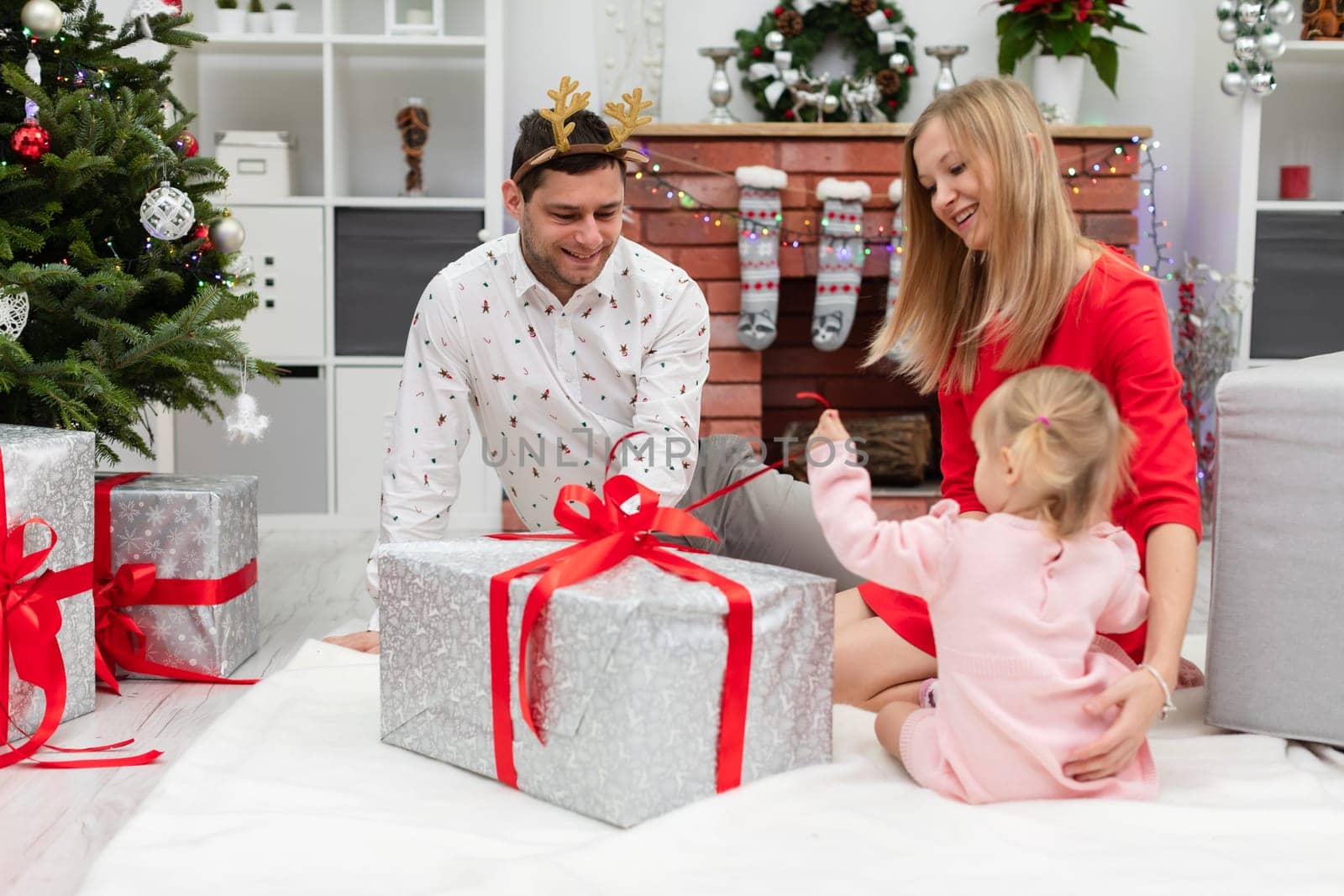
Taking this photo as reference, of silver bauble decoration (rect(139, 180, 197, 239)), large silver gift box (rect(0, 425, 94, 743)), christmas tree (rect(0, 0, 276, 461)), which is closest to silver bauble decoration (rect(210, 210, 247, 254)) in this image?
christmas tree (rect(0, 0, 276, 461))

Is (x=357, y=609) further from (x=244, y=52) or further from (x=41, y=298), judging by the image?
(x=244, y=52)

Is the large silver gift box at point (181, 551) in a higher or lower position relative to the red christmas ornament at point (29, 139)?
lower

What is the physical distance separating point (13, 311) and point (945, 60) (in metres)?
2.53

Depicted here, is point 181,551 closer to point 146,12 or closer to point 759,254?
point 146,12

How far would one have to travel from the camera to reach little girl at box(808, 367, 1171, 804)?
124cm

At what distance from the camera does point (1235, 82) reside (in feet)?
11.3

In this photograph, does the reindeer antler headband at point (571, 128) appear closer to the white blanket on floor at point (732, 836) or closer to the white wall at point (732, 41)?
the white blanket on floor at point (732, 836)

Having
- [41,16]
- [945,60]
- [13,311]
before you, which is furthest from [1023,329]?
[945,60]

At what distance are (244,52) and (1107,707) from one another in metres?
3.17

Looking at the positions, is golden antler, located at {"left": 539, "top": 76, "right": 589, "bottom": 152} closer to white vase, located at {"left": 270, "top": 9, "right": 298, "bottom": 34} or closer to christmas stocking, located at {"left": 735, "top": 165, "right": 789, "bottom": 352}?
christmas stocking, located at {"left": 735, "top": 165, "right": 789, "bottom": 352}

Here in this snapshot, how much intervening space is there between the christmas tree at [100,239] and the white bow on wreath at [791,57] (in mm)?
1822

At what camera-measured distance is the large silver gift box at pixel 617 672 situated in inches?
49.6

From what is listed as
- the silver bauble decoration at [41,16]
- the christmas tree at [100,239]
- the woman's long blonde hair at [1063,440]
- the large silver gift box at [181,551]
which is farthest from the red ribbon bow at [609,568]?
the silver bauble decoration at [41,16]

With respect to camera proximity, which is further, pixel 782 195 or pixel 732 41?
pixel 732 41
